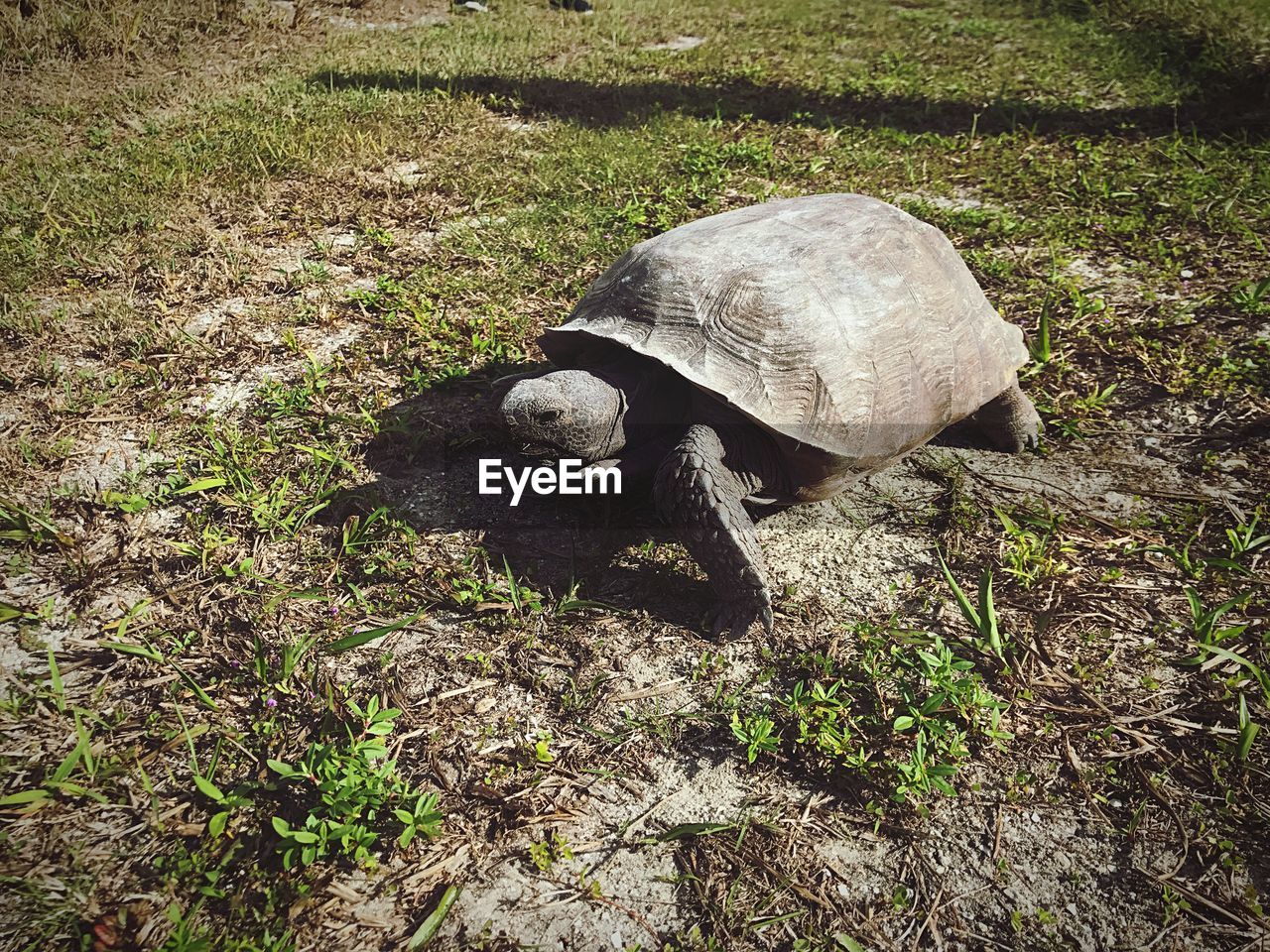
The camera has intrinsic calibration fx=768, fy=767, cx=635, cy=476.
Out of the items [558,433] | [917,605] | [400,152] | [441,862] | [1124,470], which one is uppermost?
[400,152]

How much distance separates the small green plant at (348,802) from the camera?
1.92m

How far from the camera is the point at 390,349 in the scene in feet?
12.5

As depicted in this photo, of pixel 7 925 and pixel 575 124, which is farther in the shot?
pixel 575 124

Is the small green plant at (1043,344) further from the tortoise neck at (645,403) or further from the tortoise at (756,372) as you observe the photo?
the tortoise neck at (645,403)

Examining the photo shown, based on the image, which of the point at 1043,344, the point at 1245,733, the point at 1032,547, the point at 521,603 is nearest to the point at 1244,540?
the point at 1032,547

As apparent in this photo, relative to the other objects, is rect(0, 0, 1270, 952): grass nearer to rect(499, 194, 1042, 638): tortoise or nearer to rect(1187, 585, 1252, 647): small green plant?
rect(1187, 585, 1252, 647): small green plant

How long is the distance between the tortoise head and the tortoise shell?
8.0 inches

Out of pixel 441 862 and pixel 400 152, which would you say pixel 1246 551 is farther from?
pixel 400 152

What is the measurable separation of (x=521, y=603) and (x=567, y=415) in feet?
2.16

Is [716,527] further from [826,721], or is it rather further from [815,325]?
[815,325]

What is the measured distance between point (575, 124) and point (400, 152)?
4.83ft

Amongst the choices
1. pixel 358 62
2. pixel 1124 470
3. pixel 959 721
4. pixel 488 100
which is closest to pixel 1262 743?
pixel 959 721

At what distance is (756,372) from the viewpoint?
256 centimetres

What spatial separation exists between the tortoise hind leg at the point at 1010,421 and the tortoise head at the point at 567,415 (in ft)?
4.94
